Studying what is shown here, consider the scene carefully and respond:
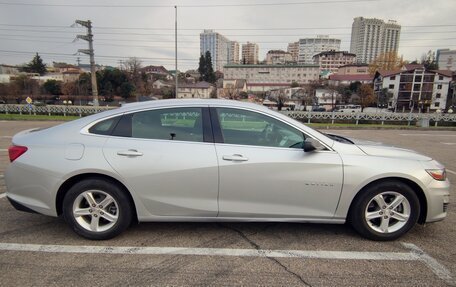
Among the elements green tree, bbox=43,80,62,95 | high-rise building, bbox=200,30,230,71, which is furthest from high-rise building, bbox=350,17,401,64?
green tree, bbox=43,80,62,95

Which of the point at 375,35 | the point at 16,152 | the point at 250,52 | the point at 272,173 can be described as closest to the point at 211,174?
the point at 272,173

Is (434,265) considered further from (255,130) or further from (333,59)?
(333,59)

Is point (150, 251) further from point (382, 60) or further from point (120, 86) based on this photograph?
point (382, 60)

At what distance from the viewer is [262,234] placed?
3217 mm

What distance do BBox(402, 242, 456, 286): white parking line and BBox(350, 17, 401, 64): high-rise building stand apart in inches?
5357

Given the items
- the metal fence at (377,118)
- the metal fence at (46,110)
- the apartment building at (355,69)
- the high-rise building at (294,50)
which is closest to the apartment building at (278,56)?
the high-rise building at (294,50)

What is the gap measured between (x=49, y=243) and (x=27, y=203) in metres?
0.50

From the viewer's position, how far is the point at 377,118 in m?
23.6

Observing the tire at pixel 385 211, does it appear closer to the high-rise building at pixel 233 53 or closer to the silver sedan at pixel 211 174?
the silver sedan at pixel 211 174

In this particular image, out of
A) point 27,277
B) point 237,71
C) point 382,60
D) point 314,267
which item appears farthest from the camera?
point 237,71

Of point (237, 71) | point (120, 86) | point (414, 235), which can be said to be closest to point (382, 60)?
point (237, 71)

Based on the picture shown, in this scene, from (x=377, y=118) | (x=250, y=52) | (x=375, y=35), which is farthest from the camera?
(x=250, y=52)

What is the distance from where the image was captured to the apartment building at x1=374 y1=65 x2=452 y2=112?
200 ft

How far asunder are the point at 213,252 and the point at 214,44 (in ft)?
309
